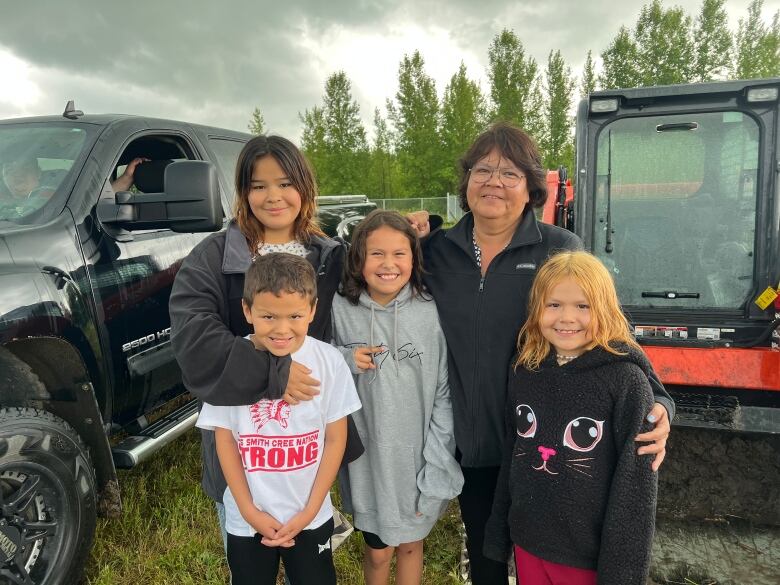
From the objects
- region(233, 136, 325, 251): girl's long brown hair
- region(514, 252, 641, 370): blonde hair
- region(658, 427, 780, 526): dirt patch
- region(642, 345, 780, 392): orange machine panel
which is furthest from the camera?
region(642, 345, 780, 392): orange machine panel

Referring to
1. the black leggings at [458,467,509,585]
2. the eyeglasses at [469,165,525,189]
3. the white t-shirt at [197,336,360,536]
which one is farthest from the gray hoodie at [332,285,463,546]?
the eyeglasses at [469,165,525,189]

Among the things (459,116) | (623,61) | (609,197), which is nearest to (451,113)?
(459,116)

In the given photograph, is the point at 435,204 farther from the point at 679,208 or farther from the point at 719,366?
the point at 719,366

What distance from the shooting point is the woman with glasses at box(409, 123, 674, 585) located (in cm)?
204

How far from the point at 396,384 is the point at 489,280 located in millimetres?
504

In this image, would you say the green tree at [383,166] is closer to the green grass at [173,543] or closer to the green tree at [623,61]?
the green tree at [623,61]

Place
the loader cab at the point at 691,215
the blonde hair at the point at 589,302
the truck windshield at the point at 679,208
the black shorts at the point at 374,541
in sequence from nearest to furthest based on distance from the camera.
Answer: the blonde hair at the point at 589,302
the black shorts at the point at 374,541
the loader cab at the point at 691,215
the truck windshield at the point at 679,208

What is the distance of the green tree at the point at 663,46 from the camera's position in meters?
26.9

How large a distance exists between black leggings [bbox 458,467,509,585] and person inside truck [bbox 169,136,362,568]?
20.1 inches

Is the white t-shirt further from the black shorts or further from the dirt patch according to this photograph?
the dirt patch

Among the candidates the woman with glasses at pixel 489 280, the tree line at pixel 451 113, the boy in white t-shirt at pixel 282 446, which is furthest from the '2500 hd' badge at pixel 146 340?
the tree line at pixel 451 113

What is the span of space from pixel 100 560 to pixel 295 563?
1.53m

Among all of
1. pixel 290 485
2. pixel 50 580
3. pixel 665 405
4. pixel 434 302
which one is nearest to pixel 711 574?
pixel 665 405

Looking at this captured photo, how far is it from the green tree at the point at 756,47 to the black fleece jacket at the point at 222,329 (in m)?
30.0
